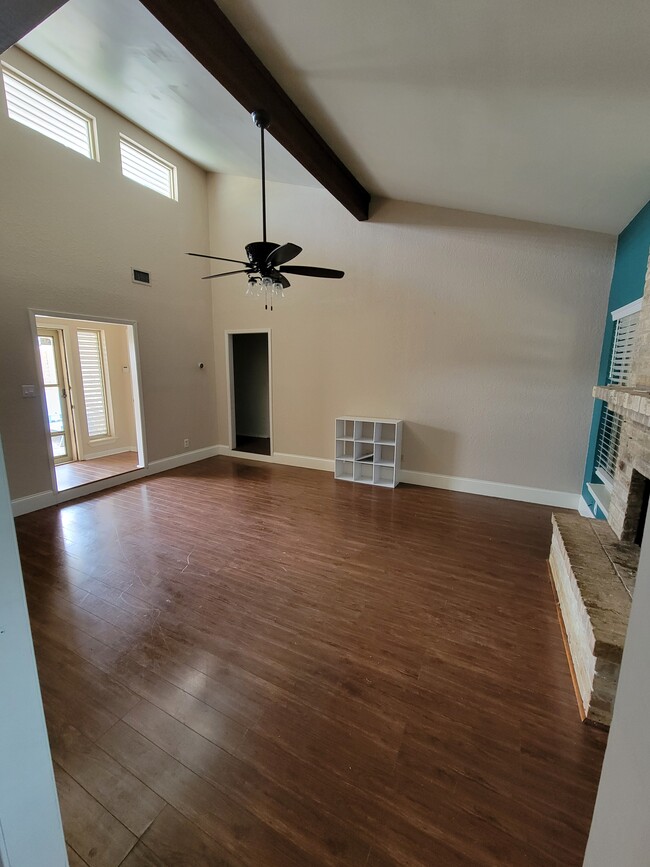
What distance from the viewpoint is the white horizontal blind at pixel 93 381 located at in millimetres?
5844

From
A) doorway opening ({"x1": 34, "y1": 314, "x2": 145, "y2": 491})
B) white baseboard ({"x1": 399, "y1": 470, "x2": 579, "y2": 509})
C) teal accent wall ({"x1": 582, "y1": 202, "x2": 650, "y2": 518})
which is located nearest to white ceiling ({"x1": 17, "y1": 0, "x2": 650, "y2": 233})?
teal accent wall ({"x1": 582, "y1": 202, "x2": 650, "y2": 518})

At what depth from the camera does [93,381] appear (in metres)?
6.02

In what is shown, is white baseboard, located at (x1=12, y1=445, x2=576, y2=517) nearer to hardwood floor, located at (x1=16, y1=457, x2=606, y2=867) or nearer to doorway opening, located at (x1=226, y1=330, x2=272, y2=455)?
hardwood floor, located at (x1=16, y1=457, x2=606, y2=867)

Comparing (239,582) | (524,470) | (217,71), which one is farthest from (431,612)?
(217,71)

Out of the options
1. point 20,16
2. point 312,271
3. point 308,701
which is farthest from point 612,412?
point 20,16

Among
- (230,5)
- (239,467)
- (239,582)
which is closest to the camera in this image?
(230,5)

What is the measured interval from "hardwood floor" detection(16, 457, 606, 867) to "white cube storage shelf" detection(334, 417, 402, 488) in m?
1.58

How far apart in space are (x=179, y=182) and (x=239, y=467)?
171 inches

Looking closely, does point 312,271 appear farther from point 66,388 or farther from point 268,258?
point 66,388

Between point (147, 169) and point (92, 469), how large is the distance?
433 cm

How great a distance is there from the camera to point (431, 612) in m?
2.38

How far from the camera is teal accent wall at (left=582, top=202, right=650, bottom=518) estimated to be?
289 centimetres

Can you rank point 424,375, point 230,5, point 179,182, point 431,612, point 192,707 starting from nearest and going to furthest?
1. point 192,707
2. point 230,5
3. point 431,612
4. point 424,375
5. point 179,182

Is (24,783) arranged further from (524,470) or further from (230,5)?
(524,470)
